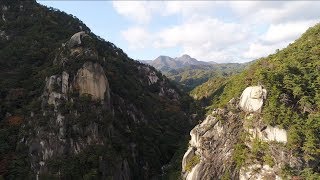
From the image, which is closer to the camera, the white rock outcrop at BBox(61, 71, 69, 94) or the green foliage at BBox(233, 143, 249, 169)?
the green foliage at BBox(233, 143, 249, 169)

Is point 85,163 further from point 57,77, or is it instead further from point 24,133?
point 57,77

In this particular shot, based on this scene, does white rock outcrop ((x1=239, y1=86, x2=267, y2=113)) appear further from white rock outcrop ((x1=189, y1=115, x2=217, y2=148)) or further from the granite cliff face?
white rock outcrop ((x1=189, y1=115, x2=217, y2=148))

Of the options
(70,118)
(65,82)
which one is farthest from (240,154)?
(65,82)

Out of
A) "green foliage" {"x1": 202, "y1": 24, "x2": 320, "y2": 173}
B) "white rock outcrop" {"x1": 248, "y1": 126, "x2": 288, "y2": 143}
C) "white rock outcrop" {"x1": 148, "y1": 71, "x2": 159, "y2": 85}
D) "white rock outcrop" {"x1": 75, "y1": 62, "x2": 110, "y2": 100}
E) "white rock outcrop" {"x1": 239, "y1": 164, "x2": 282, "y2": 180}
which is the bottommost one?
"white rock outcrop" {"x1": 239, "y1": 164, "x2": 282, "y2": 180}

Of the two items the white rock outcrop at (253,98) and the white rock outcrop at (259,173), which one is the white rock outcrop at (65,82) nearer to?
the white rock outcrop at (253,98)

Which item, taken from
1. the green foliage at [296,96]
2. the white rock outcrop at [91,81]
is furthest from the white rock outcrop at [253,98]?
the white rock outcrop at [91,81]

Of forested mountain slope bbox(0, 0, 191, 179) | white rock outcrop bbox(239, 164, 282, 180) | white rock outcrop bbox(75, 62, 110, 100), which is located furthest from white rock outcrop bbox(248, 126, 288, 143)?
white rock outcrop bbox(75, 62, 110, 100)

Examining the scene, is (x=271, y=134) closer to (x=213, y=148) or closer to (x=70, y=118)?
(x=213, y=148)
